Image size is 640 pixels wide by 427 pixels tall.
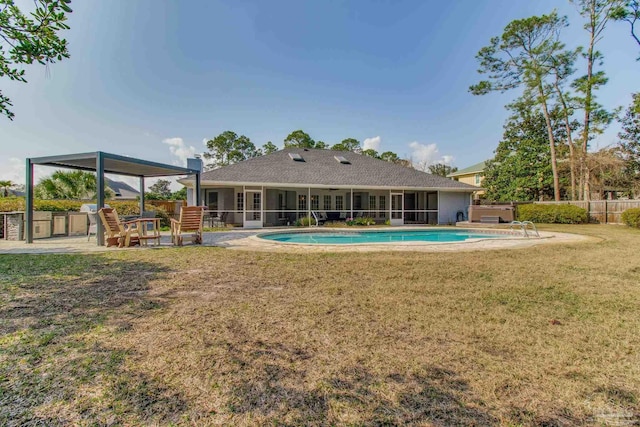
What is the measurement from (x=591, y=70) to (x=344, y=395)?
30810 millimetres

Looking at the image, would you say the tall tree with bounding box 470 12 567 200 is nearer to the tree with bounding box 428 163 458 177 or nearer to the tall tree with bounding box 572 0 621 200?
the tall tree with bounding box 572 0 621 200

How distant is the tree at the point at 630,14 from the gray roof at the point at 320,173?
11981 millimetres

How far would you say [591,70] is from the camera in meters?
22.5

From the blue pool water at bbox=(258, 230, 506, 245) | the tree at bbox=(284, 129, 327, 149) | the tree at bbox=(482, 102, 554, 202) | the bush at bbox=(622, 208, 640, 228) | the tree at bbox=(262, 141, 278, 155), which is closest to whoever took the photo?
the blue pool water at bbox=(258, 230, 506, 245)

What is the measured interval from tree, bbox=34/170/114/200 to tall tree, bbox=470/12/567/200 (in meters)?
28.8

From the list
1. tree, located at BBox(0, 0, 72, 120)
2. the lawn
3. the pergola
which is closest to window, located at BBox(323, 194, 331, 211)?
the pergola

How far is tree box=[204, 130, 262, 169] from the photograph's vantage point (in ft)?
144

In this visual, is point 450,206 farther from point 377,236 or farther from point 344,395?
point 344,395

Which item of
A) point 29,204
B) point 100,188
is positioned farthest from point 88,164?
point 100,188

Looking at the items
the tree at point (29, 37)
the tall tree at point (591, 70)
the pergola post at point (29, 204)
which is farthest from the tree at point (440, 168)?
the tree at point (29, 37)

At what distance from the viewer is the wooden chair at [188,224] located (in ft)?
29.4

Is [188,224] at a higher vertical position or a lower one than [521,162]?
lower

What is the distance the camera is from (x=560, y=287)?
4656 millimetres

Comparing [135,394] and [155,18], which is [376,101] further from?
[135,394]
